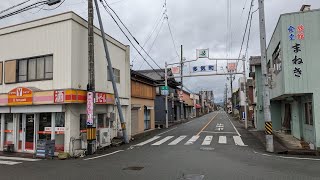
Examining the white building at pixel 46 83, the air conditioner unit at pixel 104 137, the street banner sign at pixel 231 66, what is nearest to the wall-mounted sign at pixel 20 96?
the white building at pixel 46 83

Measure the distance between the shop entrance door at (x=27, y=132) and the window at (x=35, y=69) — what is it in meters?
2.31

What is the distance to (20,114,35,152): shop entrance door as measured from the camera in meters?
17.3

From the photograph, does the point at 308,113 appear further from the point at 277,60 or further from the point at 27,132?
the point at 27,132

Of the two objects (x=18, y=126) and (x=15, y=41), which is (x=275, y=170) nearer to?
(x=18, y=126)

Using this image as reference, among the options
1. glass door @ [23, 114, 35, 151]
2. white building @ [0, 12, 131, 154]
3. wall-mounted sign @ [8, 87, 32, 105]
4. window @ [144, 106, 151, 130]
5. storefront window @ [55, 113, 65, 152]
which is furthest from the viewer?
window @ [144, 106, 151, 130]

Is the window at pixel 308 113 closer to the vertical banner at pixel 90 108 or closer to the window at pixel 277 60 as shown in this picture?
the window at pixel 277 60

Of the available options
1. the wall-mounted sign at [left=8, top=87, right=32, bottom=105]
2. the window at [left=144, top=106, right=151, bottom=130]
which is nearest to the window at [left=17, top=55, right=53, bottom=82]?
the wall-mounted sign at [left=8, top=87, right=32, bottom=105]

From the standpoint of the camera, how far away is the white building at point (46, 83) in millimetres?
16203

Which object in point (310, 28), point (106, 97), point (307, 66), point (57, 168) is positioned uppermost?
point (310, 28)

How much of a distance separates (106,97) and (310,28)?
12473 millimetres

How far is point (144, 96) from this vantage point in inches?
1123

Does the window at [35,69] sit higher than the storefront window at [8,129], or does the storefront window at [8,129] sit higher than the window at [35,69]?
the window at [35,69]

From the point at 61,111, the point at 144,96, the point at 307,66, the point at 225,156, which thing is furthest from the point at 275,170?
the point at 144,96

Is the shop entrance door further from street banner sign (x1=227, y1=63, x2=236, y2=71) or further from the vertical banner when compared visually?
street banner sign (x1=227, y1=63, x2=236, y2=71)
